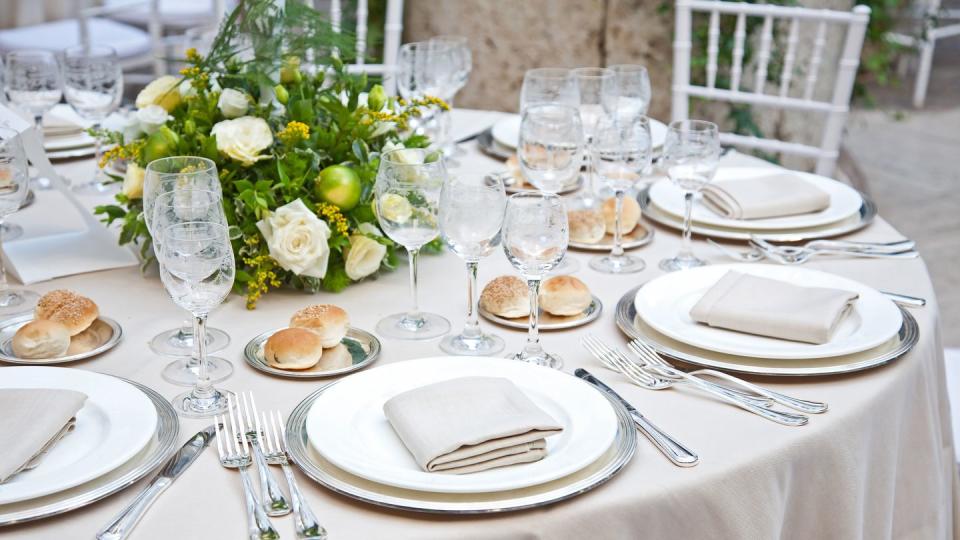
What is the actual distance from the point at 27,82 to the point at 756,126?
2833mm

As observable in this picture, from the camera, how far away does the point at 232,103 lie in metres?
1.61

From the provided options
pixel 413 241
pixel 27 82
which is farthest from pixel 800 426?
pixel 27 82

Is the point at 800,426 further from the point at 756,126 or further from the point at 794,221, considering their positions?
the point at 756,126

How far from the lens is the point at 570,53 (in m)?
3.88

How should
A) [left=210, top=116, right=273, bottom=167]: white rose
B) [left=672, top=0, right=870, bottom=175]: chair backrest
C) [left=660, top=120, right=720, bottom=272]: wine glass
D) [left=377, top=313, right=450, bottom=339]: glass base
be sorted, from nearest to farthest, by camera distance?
[left=377, top=313, right=450, bottom=339]: glass base, [left=210, top=116, right=273, bottom=167]: white rose, [left=660, top=120, right=720, bottom=272]: wine glass, [left=672, top=0, right=870, bottom=175]: chair backrest

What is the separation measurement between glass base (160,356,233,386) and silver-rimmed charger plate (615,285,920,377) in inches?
20.3

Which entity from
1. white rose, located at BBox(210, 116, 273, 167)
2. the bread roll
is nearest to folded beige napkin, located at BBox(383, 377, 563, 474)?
the bread roll

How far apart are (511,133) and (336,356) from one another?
1.06m

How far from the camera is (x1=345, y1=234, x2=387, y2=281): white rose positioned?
1571mm

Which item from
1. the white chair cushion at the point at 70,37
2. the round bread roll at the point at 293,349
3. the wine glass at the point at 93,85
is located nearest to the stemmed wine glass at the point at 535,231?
the round bread roll at the point at 293,349

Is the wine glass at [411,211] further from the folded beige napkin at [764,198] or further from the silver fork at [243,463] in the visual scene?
the folded beige napkin at [764,198]

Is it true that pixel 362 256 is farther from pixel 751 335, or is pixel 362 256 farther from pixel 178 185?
pixel 751 335

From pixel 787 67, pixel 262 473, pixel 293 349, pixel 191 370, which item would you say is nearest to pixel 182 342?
pixel 191 370

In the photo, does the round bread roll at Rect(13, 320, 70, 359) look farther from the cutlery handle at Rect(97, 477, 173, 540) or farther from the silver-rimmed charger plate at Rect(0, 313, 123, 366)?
the cutlery handle at Rect(97, 477, 173, 540)
